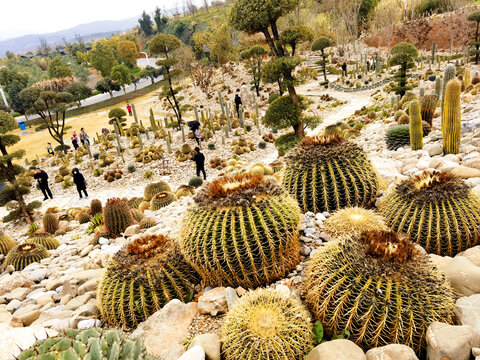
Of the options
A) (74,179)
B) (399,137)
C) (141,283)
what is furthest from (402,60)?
(141,283)

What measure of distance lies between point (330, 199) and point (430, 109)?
7958 millimetres

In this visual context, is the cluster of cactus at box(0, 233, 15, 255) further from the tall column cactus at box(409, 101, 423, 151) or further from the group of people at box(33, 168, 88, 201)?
the tall column cactus at box(409, 101, 423, 151)

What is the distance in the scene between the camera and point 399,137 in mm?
9164

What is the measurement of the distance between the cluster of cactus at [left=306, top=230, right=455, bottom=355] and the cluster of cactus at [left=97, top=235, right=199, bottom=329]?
1581 mm

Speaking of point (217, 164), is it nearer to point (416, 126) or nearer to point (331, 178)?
point (416, 126)

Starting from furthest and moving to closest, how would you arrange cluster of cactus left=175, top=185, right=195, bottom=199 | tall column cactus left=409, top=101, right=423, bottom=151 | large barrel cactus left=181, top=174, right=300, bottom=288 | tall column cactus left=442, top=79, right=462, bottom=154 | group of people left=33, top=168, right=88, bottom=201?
group of people left=33, top=168, right=88, bottom=201, cluster of cactus left=175, top=185, right=195, bottom=199, tall column cactus left=409, top=101, right=423, bottom=151, tall column cactus left=442, top=79, right=462, bottom=154, large barrel cactus left=181, top=174, right=300, bottom=288

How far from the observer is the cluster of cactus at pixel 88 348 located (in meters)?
1.69

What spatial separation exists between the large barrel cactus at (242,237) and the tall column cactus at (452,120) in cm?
496

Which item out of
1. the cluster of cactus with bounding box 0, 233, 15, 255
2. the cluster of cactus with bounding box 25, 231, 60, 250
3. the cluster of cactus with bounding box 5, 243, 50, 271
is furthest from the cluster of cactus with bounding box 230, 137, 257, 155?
the cluster of cactus with bounding box 5, 243, 50, 271

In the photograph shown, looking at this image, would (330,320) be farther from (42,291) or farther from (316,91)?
(316,91)

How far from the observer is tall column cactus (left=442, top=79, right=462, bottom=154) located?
21.9 feet

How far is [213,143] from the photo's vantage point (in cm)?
1833

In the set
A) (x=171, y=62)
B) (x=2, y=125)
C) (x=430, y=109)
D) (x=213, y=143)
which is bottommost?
(x=213, y=143)

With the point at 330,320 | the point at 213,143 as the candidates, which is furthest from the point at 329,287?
the point at 213,143
